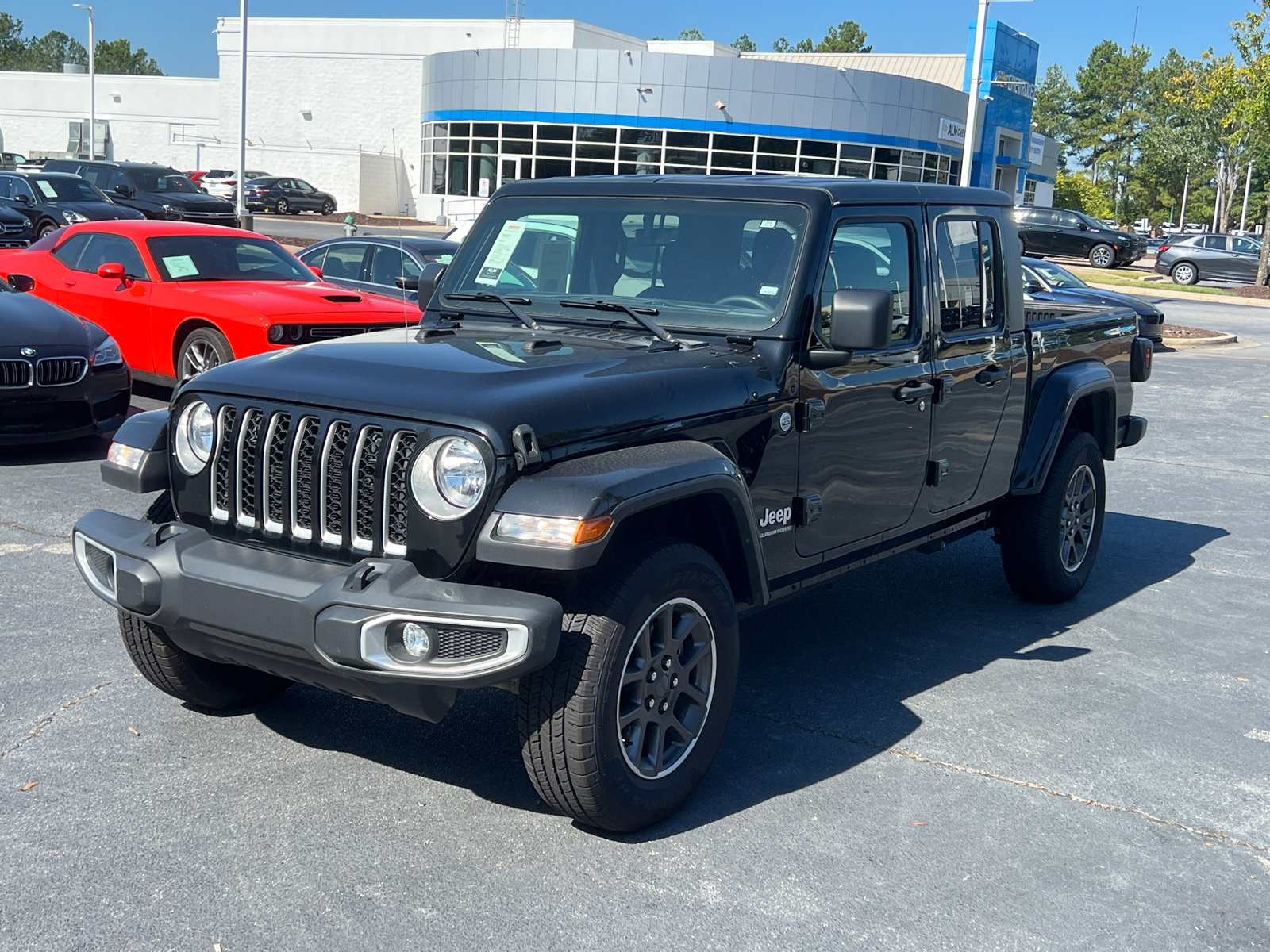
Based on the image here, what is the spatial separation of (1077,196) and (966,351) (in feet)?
267

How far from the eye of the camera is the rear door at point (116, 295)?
10.5 metres

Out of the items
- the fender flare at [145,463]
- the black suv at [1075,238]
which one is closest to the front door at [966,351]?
the fender flare at [145,463]

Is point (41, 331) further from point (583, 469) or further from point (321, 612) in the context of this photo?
point (583, 469)

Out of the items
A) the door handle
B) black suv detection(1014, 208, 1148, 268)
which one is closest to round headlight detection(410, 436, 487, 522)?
the door handle

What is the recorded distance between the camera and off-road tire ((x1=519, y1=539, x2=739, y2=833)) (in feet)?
11.4

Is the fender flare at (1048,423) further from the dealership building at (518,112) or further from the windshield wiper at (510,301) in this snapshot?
the dealership building at (518,112)

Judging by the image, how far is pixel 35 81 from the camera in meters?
72.4

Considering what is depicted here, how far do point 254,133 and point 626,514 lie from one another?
63.1 meters

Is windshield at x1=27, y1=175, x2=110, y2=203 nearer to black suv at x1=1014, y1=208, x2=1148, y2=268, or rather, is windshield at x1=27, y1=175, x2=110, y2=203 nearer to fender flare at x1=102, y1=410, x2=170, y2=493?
fender flare at x1=102, y1=410, x2=170, y2=493

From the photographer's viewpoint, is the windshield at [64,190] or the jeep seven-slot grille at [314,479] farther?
the windshield at [64,190]

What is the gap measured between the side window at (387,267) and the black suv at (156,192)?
66.8 feet

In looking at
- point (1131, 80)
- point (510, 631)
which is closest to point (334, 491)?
point (510, 631)

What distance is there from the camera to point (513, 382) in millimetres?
3703

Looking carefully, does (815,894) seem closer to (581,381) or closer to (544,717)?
(544,717)
